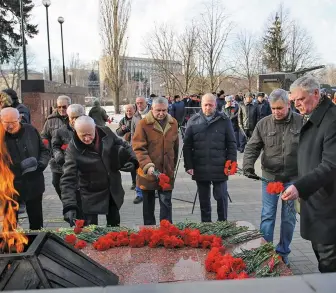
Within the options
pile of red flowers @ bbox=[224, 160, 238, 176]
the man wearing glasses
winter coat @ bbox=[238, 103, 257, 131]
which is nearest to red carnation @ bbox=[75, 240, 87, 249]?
pile of red flowers @ bbox=[224, 160, 238, 176]

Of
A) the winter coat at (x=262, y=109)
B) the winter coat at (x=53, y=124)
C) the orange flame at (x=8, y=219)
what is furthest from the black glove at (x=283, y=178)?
the winter coat at (x=262, y=109)

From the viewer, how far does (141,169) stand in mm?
4992

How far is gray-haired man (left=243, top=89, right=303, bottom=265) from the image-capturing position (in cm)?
412

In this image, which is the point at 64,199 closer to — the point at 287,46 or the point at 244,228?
the point at 244,228

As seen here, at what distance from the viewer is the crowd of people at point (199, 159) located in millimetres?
2961

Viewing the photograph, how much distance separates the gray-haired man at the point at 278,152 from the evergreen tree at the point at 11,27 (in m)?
28.5

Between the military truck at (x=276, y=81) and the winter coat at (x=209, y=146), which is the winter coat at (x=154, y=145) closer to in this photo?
the winter coat at (x=209, y=146)

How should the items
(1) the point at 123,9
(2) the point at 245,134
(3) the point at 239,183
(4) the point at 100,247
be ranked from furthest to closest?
(1) the point at 123,9 → (2) the point at 245,134 → (3) the point at 239,183 → (4) the point at 100,247

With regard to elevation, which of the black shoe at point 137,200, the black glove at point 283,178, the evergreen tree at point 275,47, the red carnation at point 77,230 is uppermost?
the evergreen tree at point 275,47

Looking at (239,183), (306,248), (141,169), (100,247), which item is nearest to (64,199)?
(100,247)

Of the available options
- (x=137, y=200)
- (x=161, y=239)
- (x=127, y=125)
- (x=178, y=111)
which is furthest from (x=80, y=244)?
(x=178, y=111)

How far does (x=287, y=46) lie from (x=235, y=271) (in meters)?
35.5

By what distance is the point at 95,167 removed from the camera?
4.11 meters

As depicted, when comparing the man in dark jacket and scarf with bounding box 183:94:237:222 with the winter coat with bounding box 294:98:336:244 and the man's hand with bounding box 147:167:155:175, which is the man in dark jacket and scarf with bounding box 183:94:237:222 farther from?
the winter coat with bounding box 294:98:336:244
